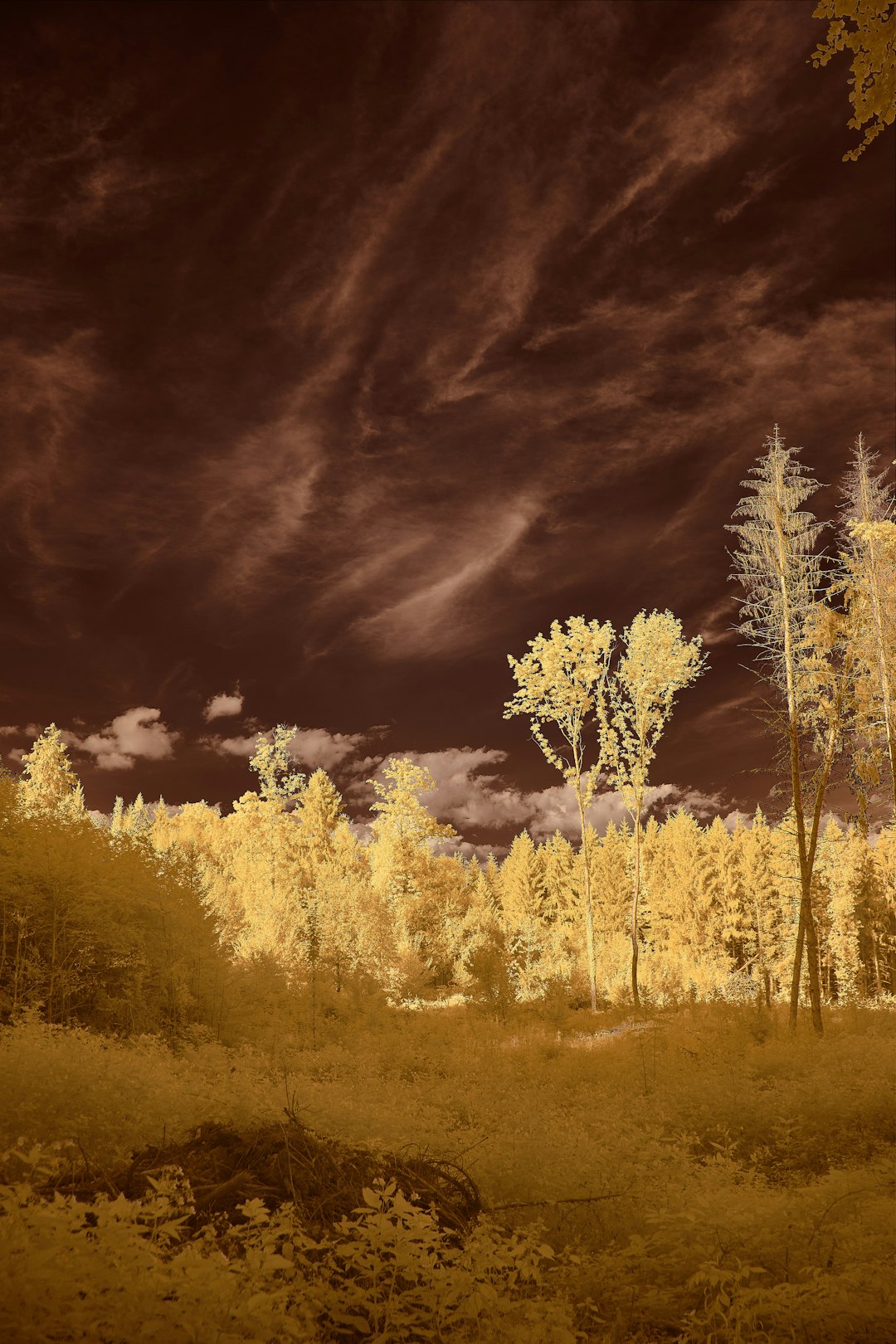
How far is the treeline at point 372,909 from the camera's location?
14766 mm

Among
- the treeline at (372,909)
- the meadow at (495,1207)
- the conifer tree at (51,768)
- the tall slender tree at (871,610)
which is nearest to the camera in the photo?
the meadow at (495,1207)

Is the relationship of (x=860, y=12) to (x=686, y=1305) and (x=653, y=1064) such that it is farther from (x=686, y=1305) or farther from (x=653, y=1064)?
(x=653, y=1064)

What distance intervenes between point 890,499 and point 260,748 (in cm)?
3284

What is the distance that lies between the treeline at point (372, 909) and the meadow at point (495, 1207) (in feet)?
7.51

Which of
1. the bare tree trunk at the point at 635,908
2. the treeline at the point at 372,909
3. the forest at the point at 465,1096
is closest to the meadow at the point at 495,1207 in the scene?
the forest at the point at 465,1096

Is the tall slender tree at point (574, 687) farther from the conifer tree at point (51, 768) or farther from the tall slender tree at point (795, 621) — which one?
the conifer tree at point (51, 768)

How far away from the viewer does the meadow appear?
380cm

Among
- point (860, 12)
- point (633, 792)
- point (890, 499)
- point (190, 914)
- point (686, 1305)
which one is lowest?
point (686, 1305)

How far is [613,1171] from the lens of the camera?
7641mm

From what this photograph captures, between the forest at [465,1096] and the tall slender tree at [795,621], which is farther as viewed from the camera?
the tall slender tree at [795,621]

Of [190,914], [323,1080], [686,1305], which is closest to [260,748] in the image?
[190,914]

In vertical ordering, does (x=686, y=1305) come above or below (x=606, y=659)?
below

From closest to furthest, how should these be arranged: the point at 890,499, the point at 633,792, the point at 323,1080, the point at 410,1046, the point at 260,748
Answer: the point at 323,1080, the point at 410,1046, the point at 890,499, the point at 633,792, the point at 260,748

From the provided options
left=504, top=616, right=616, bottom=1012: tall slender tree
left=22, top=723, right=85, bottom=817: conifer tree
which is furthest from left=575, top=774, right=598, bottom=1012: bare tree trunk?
left=22, top=723, right=85, bottom=817: conifer tree
